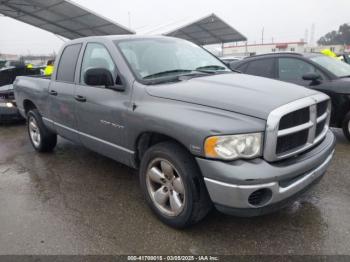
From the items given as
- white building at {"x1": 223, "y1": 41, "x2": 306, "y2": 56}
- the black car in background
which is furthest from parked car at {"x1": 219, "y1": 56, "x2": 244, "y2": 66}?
white building at {"x1": 223, "y1": 41, "x2": 306, "y2": 56}

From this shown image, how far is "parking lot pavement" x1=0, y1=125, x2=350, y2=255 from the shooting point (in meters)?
2.65

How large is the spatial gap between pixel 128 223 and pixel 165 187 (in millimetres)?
546

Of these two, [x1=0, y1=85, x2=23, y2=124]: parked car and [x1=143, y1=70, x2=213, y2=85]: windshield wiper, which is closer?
[x1=143, y1=70, x2=213, y2=85]: windshield wiper

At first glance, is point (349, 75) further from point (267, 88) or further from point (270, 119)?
point (270, 119)

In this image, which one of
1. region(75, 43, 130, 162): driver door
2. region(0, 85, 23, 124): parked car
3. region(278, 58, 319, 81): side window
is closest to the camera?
region(75, 43, 130, 162): driver door

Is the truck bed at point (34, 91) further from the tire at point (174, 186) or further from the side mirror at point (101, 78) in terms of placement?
the tire at point (174, 186)

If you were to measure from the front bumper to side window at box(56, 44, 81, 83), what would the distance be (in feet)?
8.30

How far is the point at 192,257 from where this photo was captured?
2.52m

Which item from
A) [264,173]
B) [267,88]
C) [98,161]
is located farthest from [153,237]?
[98,161]

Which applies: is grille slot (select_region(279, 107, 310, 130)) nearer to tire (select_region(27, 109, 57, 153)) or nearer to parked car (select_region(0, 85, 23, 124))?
tire (select_region(27, 109, 57, 153))

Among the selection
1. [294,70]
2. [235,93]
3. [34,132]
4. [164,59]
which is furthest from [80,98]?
[294,70]

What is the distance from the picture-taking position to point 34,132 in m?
5.48

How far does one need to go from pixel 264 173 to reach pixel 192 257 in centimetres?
92

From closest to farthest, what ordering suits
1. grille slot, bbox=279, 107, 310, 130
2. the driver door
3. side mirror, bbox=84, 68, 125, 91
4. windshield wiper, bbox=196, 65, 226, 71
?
grille slot, bbox=279, 107, 310, 130, side mirror, bbox=84, 68, 125, 91, the driver door, windshield wiper, bbox=196, 65, 226, 71
